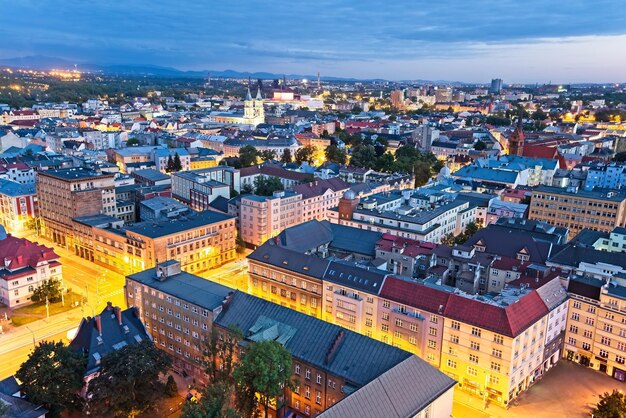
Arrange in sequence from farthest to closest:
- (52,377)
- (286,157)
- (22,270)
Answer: (286,157) < (22,270) < (52,377)

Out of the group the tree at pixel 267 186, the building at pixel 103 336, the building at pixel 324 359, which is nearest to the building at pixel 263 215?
the tree at pixel 267 186

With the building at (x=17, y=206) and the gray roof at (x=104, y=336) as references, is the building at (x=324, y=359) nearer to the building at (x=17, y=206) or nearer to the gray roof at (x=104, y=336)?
the gray roof at (x=104, y=336)

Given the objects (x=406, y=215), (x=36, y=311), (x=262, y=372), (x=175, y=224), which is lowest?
(x=36, y=311)

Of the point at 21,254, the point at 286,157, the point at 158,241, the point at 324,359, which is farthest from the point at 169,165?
the point at 324,359

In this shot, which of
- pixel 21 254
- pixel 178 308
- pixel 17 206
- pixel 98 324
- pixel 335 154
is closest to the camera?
pixel 98 324

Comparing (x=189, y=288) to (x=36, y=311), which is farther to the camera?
(x=36, y=311)

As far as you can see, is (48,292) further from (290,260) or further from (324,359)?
(324,359)

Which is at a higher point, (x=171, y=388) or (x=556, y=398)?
(x=171, y=388)
